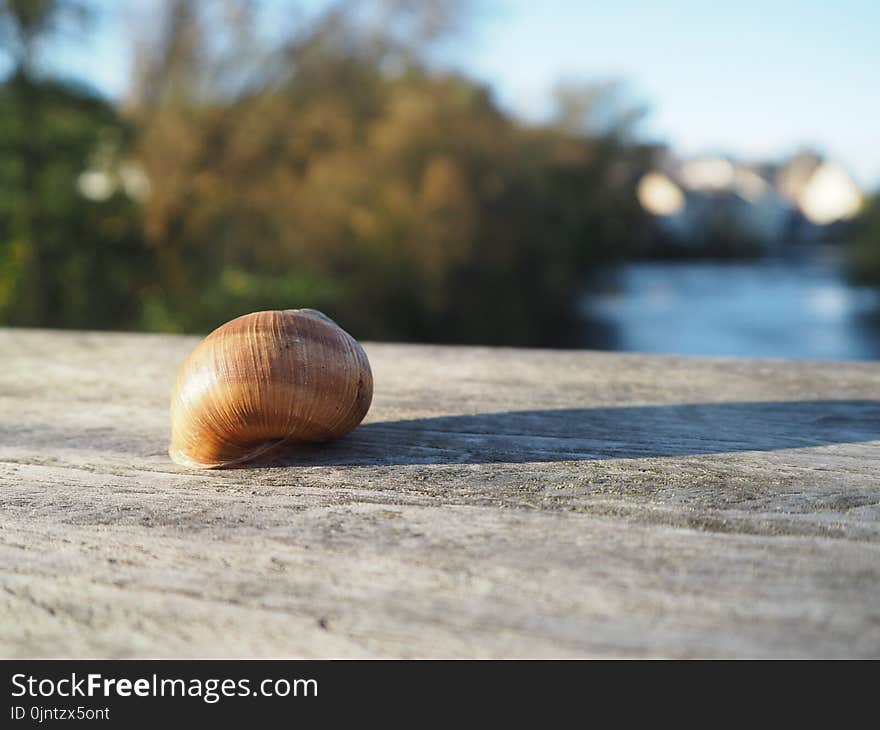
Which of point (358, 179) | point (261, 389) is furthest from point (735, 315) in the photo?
point (261, 389)

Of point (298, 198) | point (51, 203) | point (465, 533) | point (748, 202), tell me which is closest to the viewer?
point (465, 533)

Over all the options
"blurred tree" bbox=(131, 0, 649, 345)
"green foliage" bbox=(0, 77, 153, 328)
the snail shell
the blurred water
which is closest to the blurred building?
the blurred water

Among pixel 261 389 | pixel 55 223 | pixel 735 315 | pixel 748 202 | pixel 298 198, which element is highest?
pixel 748 202

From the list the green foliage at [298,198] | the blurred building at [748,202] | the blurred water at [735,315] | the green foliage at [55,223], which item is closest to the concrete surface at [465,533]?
the green foliage at [55,223]

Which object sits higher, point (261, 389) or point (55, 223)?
point (55, 223)

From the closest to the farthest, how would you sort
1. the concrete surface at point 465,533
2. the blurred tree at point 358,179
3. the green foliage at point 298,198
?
the concrete surface at point 465,533 < the green foliage at point 298,198 < the blurred tree at point 358,179

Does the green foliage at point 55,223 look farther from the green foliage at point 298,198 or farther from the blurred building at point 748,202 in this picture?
the blurred building at point 748,202

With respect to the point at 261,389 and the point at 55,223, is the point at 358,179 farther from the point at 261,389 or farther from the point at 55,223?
the point at 261,389
